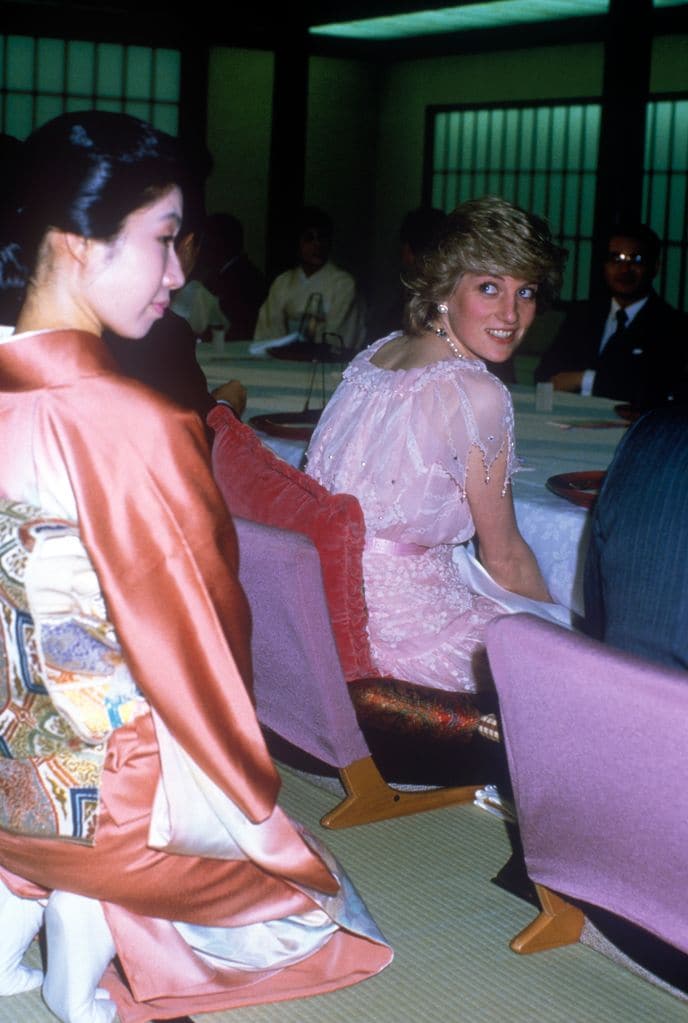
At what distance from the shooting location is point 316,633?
204cm

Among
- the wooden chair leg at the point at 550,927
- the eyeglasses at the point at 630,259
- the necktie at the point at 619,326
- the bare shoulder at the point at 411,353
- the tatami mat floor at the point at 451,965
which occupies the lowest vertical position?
the tatami mat floor at the point at 451,965

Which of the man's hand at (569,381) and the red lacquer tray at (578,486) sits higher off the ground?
the man's hand at (569,381)

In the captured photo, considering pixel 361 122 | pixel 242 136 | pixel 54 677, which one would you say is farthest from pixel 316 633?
pixel 361 122

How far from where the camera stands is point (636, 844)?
1.51 metres

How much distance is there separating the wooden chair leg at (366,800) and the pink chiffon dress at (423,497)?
18 centimetres

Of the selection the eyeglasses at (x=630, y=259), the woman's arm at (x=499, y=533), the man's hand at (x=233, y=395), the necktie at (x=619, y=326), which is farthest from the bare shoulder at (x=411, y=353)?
the necktie at (x=619, y=326)

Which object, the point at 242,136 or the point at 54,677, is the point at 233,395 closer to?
the point at 54,677

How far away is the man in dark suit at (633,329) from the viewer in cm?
473

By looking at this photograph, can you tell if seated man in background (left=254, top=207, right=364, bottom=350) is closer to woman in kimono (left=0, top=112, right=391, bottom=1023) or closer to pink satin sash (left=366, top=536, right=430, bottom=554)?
pink satin sash (left=366, top=536, right=430, bottom=554)

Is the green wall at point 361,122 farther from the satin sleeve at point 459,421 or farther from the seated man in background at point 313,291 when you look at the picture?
the satin sleeve at point 459,421

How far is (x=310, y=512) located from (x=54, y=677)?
0.72 metres

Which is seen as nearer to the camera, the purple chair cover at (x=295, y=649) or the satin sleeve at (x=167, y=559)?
the satin sleeve at (x=167, y=559)

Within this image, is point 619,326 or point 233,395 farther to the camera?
point 619,326

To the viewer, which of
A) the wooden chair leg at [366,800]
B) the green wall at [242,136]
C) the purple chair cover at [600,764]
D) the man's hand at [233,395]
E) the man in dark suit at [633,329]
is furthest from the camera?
the green wall at [242,136]
